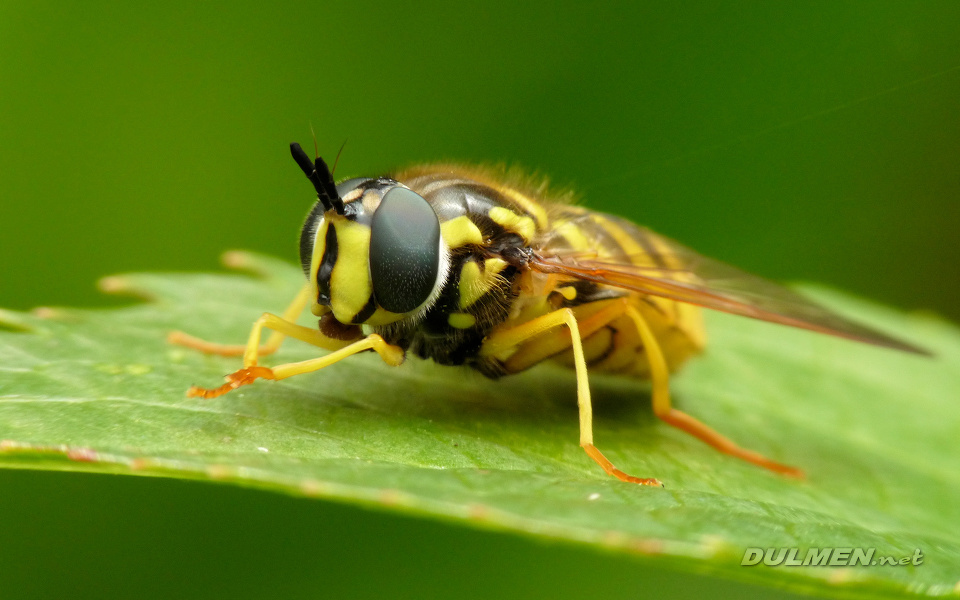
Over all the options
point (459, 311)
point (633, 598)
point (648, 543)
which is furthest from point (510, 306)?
point (633, 598)

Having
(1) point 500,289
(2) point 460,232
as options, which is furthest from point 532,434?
(2) point 460,232

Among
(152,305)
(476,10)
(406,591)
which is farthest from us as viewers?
(476,10)

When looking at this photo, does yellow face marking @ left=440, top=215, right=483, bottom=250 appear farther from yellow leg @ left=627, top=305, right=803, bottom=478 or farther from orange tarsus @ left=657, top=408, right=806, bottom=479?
orange tarsus @ left=657, top=408, right=806, bottom=479

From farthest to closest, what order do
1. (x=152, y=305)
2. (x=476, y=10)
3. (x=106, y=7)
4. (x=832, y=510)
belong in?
(x=476, y=10) → (x=106, y=7) → (x=152, y=305) → (x=832, y=510)

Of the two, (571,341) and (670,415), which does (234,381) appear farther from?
(670,415)

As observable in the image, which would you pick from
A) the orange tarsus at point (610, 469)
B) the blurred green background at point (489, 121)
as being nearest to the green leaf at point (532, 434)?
the orange tarsus at point (610, 469)

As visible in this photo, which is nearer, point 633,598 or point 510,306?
point 510,306

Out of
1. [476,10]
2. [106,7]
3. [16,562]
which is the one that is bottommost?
[16,562]

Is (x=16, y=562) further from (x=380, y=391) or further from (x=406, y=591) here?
(x=380, y=391)
